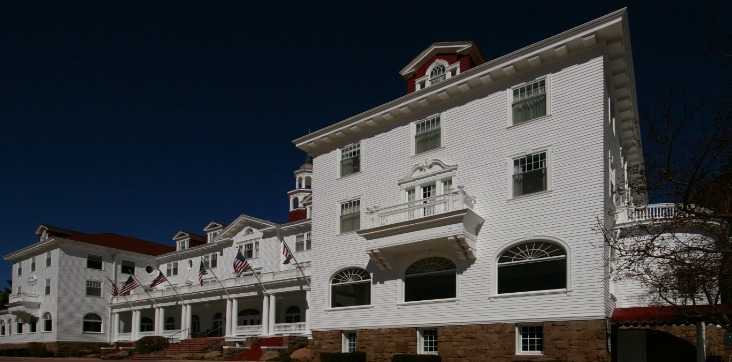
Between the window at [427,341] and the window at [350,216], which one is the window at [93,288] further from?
the window at [427,341]

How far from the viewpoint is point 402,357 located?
1000 inches

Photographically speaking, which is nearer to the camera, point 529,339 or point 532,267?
point 529,339

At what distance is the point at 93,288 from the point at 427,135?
39.7 meters

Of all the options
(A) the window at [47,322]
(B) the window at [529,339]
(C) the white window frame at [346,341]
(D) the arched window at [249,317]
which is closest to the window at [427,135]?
(B) the window at [529,339]

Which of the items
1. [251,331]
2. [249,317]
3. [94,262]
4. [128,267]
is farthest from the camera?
[128,267]

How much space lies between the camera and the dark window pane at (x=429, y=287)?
26719 mm

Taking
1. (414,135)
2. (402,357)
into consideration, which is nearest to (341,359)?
(402,357)

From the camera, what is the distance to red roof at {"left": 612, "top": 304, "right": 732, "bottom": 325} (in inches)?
720

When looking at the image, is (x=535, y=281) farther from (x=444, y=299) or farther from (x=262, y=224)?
(x=262, y=224)

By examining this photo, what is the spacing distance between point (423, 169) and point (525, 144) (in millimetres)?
5171

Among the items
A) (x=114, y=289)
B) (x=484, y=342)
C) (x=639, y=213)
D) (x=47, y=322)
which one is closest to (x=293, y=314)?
(x=114, y=289)

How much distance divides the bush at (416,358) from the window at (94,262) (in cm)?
3985

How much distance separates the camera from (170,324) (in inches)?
2213

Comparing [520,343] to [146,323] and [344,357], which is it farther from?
[146,323]
